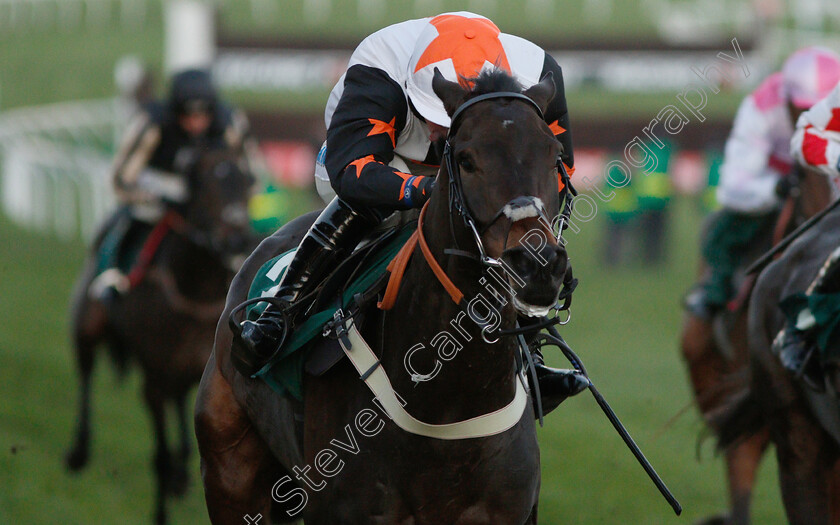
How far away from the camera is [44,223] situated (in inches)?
672

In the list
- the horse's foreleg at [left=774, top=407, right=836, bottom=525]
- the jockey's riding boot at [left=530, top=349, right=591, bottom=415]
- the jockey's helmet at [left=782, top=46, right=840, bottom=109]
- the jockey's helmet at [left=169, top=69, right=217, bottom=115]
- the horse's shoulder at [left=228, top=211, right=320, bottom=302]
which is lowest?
the jockey's helmet at [left=169, top=69, right=217, bottom=115]

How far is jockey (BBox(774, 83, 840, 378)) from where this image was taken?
455cm

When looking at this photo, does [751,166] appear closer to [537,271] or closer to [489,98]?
[489,98]

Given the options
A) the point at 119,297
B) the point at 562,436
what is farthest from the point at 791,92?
the point at 119,297

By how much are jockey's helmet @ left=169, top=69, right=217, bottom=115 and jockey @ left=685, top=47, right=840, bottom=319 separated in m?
3.12

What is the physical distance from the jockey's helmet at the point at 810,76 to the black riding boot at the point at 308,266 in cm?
286

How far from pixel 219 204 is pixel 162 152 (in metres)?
0.78

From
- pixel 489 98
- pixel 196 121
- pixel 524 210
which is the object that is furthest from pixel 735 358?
pixel 524 210

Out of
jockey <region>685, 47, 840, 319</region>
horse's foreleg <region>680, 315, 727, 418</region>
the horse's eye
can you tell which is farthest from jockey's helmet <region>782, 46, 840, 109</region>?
the horse's eye

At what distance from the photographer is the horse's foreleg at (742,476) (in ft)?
19.3

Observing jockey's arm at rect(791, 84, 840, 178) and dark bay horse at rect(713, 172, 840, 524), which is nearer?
jockey's arm at rect(791, 84, 840, 178)

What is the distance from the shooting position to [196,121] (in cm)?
761

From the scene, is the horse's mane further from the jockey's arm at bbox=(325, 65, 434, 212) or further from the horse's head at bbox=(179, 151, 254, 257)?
the horse's head at bbox=(179, 151, 254, 257)

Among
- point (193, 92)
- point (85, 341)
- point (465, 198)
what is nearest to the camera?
point (465, 198)
